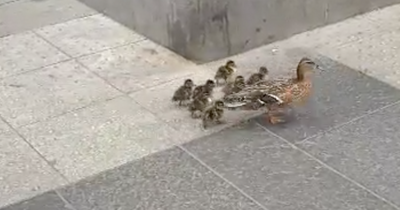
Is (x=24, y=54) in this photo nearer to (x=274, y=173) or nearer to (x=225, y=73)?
(x=225, y=73)

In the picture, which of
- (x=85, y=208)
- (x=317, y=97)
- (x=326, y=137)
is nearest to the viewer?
(x=85, y=208)

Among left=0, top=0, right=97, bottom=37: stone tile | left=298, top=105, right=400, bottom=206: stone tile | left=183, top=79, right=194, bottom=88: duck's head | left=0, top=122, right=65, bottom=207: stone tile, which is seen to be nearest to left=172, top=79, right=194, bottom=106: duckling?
left=183, top=79, right=194, bottom=88: duck's head

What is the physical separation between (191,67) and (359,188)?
1693 millimetres

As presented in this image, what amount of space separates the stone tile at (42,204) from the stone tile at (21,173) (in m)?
0.04

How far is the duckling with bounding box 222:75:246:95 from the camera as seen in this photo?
4.67 metres

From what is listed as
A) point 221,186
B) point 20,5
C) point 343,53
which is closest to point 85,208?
point 221,186

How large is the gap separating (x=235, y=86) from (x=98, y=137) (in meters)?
0.84

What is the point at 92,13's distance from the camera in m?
6.17

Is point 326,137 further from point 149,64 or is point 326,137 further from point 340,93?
point 149,64

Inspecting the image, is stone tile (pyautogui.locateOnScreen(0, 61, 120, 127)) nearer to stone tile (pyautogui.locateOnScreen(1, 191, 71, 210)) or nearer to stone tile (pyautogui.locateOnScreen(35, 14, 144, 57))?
stone tile (pyautogui.locateOnScreen(35, 14, 144, 57))

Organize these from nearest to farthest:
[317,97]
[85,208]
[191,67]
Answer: [85,208] < [317,97] < [191,67]

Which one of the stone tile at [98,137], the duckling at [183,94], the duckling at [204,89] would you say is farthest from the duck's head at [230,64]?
the stone tile at [98,137]

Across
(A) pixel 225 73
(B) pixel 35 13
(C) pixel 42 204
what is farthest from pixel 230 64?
(B) pixel 35 13

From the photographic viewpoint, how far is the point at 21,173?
4.13m
